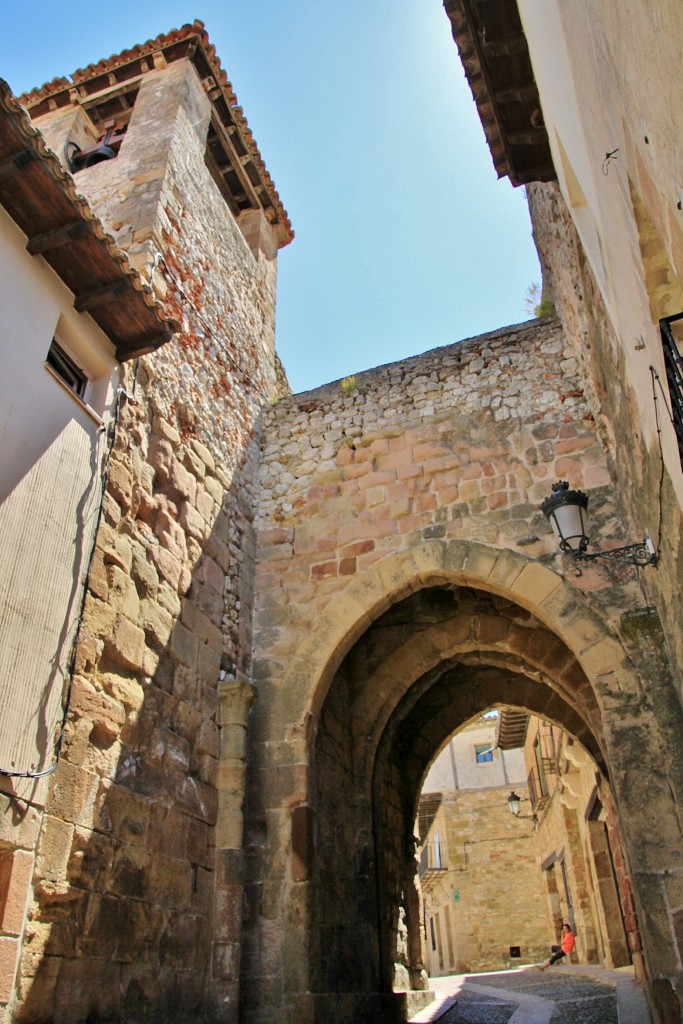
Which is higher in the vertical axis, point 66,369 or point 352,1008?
point 66,369

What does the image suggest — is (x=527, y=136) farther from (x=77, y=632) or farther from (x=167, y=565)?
(x=77, y=632)

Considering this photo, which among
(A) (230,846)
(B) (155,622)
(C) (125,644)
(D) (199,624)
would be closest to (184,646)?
(D) (199,624)

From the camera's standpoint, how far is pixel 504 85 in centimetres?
534

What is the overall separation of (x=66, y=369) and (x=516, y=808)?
14.4 metres

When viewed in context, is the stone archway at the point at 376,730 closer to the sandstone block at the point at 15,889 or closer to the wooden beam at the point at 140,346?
the sandstone block at the point at 15,889

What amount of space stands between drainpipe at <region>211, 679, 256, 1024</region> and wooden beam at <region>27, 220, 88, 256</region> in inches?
121

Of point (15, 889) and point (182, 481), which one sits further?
point (182, 481)

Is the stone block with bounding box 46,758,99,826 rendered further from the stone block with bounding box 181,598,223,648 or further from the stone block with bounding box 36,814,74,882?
the stone block with bounding box 181,598,223,648

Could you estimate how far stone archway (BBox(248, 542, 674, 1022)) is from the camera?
4918 millimetres

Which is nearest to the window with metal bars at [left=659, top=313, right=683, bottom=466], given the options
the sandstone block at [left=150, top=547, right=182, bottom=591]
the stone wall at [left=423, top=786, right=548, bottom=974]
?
the sandstone block at [left=150, top=547, right=182, bottom=591]

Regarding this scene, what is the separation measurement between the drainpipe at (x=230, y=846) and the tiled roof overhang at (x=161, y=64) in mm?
6555

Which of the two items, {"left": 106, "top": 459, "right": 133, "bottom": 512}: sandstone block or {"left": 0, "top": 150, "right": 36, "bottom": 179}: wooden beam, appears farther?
{"left": 106, "top": 459, "right": 133, "bottom": 512}: sandstone block

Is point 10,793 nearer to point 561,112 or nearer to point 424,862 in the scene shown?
point 561,112

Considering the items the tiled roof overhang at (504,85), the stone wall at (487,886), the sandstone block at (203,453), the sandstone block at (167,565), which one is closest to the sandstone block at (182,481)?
the sandstone block at (203,453)
